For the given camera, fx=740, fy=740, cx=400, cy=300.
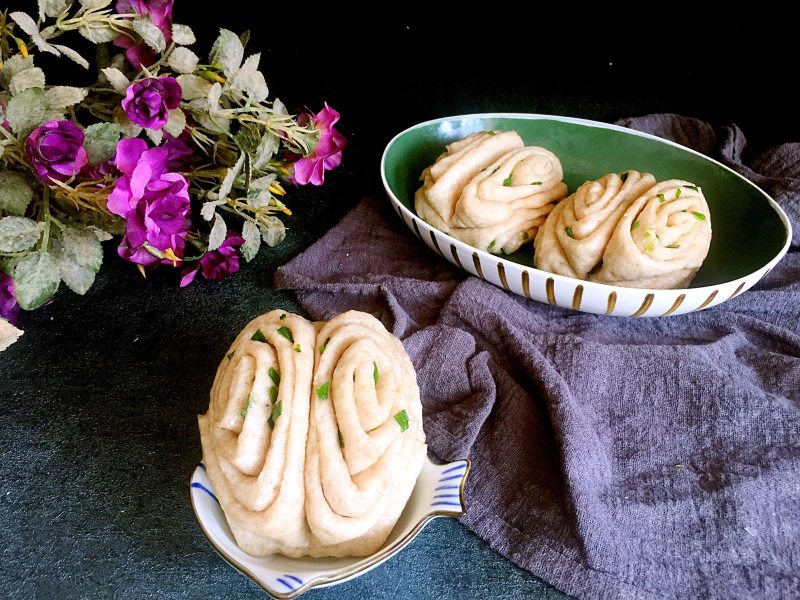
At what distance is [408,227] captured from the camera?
1.31 meters

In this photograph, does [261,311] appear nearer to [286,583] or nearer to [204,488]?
[204,488]

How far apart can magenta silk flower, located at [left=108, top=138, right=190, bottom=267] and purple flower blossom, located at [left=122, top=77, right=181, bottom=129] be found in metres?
0.03

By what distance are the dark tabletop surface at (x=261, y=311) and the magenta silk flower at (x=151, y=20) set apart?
1.03 feet

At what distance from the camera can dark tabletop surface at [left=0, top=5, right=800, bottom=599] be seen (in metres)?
0.84

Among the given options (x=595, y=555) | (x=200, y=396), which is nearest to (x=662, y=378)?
(x=595, y=555)

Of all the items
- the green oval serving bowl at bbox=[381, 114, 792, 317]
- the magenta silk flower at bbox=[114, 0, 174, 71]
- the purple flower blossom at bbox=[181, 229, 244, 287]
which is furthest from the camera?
the purple flower blossom at bbox=[181, 229, 244, 287]

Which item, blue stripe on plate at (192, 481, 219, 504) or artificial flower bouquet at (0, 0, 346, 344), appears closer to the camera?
blue stripe on plate at (192, 481, 219, 504)

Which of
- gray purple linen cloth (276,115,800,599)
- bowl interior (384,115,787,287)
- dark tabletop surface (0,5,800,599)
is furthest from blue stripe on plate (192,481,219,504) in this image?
bowl interior (384,115,787,287)

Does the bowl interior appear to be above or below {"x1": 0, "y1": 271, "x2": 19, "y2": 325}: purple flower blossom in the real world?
above

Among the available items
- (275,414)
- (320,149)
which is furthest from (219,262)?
(275,414)

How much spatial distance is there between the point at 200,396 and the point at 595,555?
0.56m

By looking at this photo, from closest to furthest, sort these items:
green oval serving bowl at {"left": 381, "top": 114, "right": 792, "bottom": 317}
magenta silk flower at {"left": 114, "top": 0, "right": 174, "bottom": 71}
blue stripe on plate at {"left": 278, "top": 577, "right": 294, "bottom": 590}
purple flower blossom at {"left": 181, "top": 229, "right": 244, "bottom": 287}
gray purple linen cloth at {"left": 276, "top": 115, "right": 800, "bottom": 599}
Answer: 1. blue stripe on plate at {"left": 278, "top": 577, "right": 294, "bottom": 590}
2. gray purple linen cloth at {"left": 276, "top": 115, "right": 800, "bottom": 599}
3. magenta silk flower at {"left": 114, "top": 0, "right": 174, "bottom": 71}
4. green oval serving bowl at {"left": 381, "top": 114, "right": 792, "bottom": 317}
5. purple flower blossom at {"left": 181, "top": 229, "right": 244, "bottom": 287}

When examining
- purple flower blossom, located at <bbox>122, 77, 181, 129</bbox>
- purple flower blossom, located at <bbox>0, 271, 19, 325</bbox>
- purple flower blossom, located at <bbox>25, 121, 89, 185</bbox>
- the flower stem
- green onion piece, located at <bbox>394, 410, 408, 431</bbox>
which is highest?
purple flower blossom, located at <bbox>122, 77, 181, 129</bbox>

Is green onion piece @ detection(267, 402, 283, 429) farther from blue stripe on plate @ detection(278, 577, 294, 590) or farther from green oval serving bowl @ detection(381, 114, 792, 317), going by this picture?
green oval serving bowl @ detection(381, 114, 792, 317)
